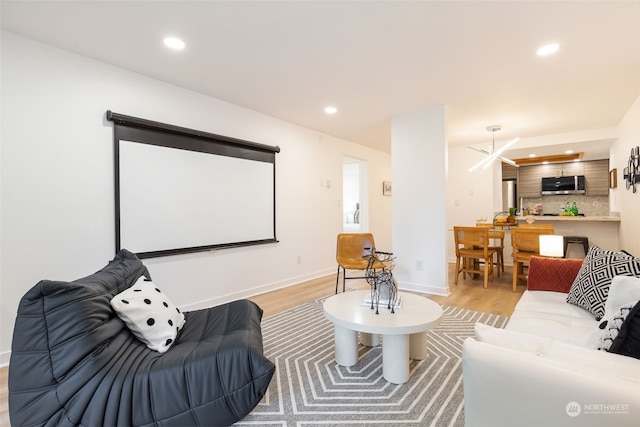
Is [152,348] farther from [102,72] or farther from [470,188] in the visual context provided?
[470,188]

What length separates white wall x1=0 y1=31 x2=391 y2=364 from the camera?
2277 mm

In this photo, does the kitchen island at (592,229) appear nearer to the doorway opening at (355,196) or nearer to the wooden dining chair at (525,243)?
the wooden dining chair at (525,243)

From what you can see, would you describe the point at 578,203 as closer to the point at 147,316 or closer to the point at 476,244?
the point at 476,244

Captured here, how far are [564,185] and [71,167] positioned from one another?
935 cm

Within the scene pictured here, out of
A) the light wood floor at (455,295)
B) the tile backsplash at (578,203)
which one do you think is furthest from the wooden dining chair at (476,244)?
the tile backsplash at (578,203)

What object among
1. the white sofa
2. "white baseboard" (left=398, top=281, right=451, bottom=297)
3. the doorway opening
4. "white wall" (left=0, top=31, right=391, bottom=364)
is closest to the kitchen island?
"white baseboard" (left=398, top=281, right=451, bottom=297)

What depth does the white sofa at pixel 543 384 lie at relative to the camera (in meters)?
0.86

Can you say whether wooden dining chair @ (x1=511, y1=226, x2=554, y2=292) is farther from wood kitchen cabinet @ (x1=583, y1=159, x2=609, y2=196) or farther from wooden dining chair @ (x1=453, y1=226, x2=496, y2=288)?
wood kitchen cabinet @ (x1=583, y1=159, x2=609, y2=196)

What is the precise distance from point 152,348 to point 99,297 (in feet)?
1.32

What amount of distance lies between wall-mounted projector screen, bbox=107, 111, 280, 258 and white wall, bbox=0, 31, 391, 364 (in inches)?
4.7

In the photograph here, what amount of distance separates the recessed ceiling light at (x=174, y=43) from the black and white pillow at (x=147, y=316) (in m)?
1.87

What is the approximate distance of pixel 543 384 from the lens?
0.94 meters

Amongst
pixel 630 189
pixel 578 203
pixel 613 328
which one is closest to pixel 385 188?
pixel 630 189

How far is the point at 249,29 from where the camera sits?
2.26 metres
